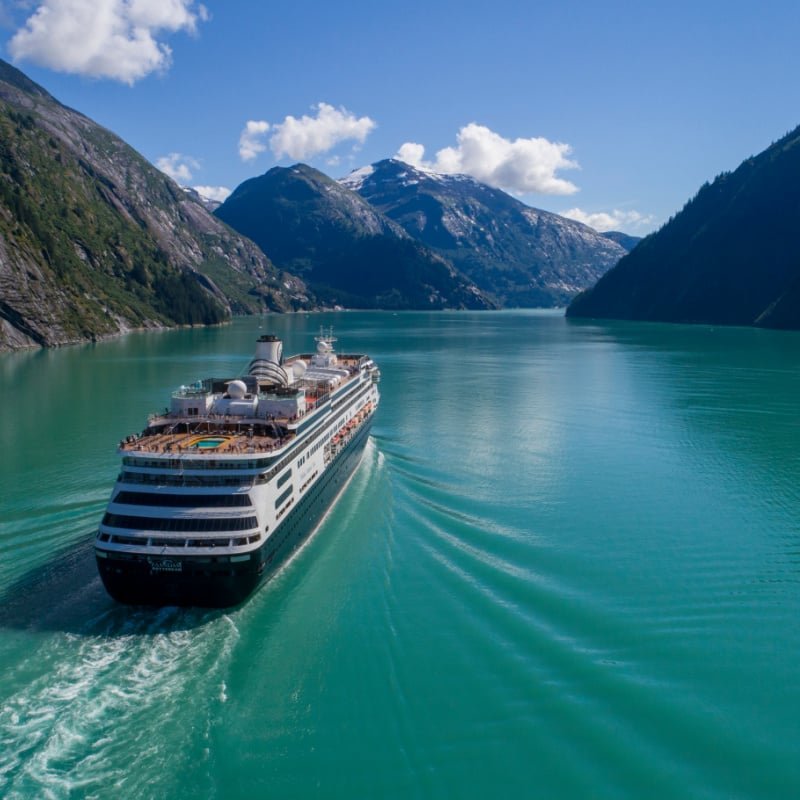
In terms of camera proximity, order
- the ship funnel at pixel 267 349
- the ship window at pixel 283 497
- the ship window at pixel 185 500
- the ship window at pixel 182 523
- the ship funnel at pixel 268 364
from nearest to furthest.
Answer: the ship window at pixel 182 523
the ship window at pixel 185 500
the ship window at pixel 283 497
the ship funnel at pixel 268 364
the ship funnel at pixel 267 349

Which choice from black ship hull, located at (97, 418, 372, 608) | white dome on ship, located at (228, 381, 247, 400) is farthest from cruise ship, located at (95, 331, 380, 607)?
white dome on ship, located at (228, 381, 247, 400)

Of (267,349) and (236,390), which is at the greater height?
(267,349)

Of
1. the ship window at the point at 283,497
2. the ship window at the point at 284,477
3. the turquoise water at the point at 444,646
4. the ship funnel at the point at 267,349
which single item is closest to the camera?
the turquoise water at the point at 444,646

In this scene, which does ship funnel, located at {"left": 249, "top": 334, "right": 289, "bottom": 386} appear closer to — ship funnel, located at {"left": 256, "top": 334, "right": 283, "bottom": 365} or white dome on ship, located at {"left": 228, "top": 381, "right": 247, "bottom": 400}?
ship funnel, located at {"left": 256, "top": 334, "right": 283, "bottom": 365}

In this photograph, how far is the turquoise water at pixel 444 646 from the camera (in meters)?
22.9

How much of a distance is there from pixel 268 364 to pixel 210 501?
20.5 m

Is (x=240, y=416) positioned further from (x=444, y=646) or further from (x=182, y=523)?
(x=444, y=646)

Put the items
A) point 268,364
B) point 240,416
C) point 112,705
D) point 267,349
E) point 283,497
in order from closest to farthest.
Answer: point 112,705
point 283,497
point 240,416
point 268,364
point 267,349

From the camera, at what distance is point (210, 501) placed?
108ft

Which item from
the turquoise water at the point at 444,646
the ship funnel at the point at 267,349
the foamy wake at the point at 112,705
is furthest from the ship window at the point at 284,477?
the ship funnel at the point at 267,349

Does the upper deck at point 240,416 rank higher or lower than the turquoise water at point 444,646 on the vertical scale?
higher

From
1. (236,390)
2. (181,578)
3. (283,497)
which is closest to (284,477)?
(283,497)

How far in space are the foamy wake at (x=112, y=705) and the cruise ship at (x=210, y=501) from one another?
218cm

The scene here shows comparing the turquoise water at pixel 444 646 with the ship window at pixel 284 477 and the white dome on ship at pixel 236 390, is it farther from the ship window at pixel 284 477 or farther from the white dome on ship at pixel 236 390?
the white dome on ship at pixel 236 390
